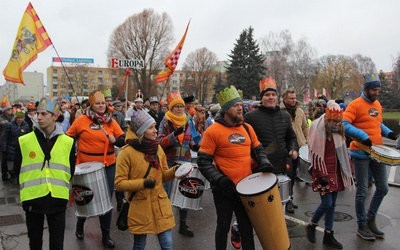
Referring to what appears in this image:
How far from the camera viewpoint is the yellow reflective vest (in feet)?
12.0

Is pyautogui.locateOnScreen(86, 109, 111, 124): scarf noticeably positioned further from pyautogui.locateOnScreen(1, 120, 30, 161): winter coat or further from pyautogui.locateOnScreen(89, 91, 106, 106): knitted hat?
pyautogui.locateOnScreen(1, 120, 30, 161): winter coat

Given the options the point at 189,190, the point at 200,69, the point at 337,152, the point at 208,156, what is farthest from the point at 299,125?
the point at 200,69

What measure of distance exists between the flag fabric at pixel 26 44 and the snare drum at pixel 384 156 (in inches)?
262

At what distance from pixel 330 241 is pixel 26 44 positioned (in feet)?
22.5

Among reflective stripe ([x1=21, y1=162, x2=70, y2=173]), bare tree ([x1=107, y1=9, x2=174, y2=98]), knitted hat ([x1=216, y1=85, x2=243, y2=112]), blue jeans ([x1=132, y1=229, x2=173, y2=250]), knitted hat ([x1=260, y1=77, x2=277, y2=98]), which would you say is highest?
bare tree ([x1=107, y1=9, x2=174, y2=98])

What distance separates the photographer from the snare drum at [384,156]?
197 inches

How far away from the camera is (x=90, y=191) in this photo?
4668 mm

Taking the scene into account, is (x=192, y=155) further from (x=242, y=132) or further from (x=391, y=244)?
(x=391, y=244)

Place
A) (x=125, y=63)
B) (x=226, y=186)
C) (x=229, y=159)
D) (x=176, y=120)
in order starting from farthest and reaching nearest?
(x=125, y=63) → (x=176, y=120) → (x=229, y=159) → (x=226, y=186)

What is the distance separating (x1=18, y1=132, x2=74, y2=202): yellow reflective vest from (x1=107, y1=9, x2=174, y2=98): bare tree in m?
54.2

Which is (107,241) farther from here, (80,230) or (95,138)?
(95,138)

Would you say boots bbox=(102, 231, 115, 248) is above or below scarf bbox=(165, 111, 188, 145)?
below

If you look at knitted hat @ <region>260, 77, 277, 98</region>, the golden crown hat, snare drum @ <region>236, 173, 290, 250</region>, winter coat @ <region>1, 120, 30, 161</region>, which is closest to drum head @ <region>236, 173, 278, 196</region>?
snare drum @ <region>236, 173, 290, 250</region>

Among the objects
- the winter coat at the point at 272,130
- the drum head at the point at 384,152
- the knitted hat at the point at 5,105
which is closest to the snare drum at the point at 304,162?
the drum head at the point at 384,152
